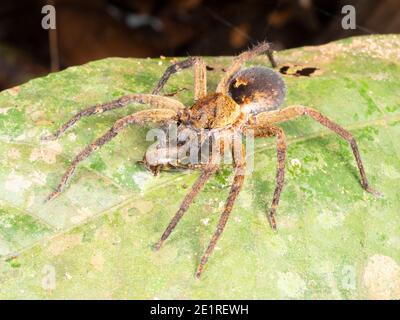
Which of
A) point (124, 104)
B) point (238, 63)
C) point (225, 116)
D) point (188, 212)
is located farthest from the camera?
point (238, 63)

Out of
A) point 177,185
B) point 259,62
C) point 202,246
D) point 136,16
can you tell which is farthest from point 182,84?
point 136,16

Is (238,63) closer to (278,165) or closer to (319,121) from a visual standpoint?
(319,121)

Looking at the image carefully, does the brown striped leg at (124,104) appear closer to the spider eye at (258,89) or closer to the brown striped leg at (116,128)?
the brown striped leg at (116,128)

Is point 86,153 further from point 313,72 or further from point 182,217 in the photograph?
point 313,72

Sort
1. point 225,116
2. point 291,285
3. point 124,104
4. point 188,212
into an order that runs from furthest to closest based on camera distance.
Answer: point 225,116 → point 124,104 → point 188,212 → point 291,285

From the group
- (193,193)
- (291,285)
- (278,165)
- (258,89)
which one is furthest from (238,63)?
(291,285)

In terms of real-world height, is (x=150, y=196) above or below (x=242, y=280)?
above

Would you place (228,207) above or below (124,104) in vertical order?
below
